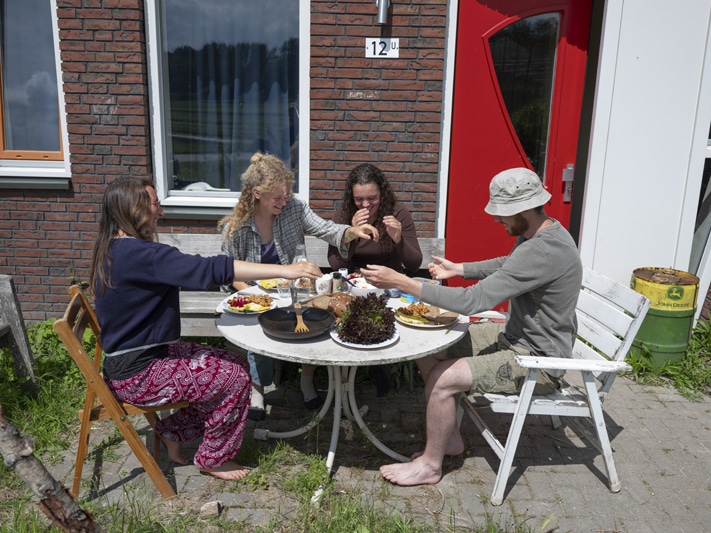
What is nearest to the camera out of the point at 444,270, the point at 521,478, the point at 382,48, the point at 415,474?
the point at 415,474

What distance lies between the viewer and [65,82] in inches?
179

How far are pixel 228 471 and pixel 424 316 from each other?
128 cm

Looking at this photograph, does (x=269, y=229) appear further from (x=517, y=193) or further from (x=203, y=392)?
(x=517, y=193)

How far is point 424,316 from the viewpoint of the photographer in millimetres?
2879

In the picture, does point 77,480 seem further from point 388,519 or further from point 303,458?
point 388,519

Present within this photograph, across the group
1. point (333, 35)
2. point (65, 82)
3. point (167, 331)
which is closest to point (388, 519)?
point (167, 331)

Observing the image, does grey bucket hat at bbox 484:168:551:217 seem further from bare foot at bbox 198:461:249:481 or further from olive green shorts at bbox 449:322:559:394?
bare foot at bbox 198:461:249:481

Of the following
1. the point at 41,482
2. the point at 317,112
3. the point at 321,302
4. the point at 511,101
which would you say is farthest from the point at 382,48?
the point at 41,482

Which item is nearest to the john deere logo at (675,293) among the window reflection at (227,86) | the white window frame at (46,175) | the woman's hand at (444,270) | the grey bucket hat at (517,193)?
the woman's hand at (444,270)

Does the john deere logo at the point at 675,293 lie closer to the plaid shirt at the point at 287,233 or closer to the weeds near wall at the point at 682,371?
the weeds near wall at the point at 682,371

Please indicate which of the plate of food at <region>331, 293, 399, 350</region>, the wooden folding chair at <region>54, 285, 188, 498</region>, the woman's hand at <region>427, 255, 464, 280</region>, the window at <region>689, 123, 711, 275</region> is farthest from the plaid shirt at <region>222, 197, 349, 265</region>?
the window at <region>689, 123, 711, 275</region>

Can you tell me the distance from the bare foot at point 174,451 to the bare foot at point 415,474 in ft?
3.57

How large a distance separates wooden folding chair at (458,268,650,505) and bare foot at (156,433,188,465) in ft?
5.01

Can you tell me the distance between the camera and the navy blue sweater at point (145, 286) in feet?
8.38
